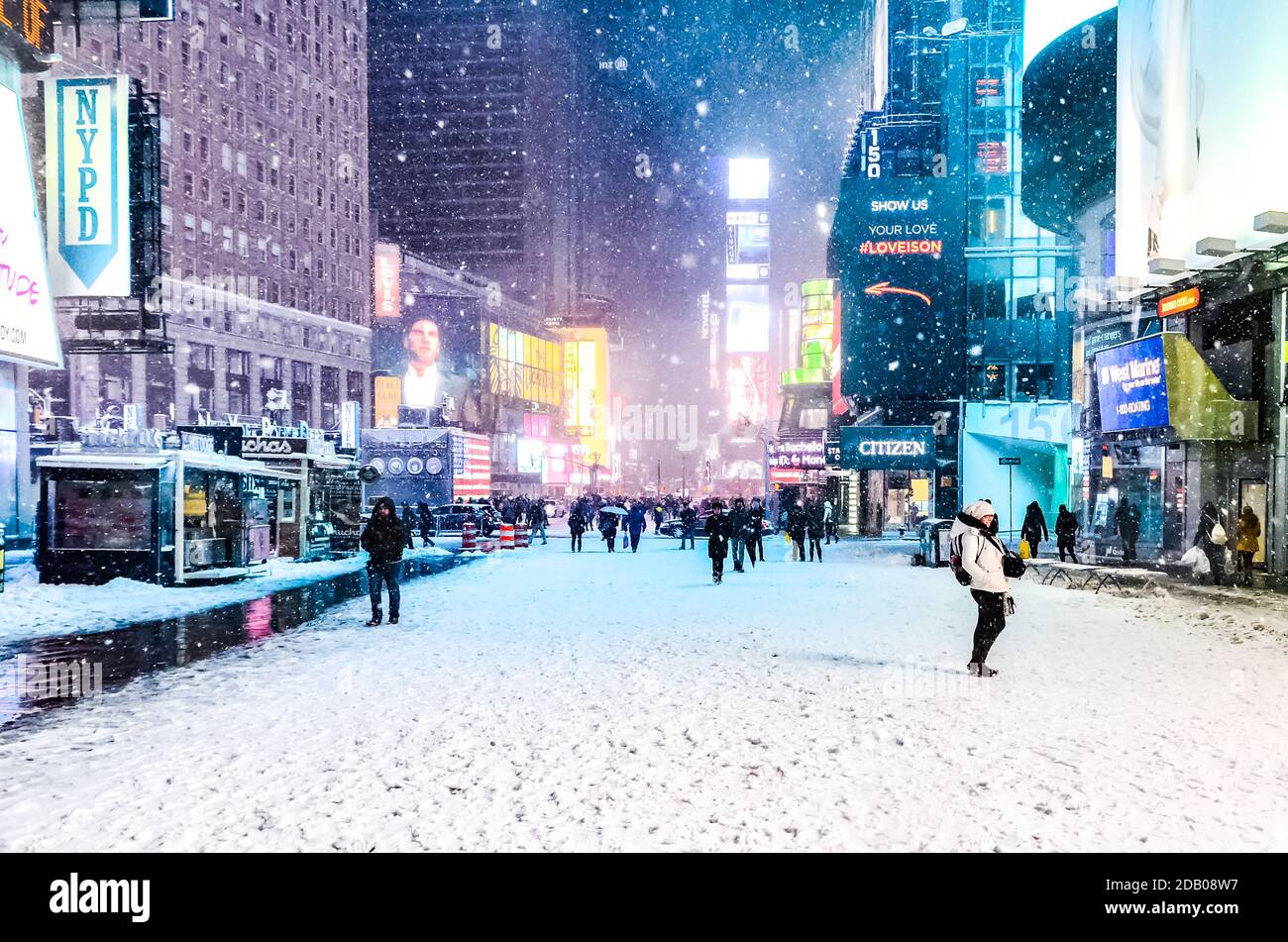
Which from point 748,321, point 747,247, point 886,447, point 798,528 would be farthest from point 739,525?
point 747,247

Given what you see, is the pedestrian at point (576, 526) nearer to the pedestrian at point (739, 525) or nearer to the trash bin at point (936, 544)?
the pedestrian at point (739, 525)

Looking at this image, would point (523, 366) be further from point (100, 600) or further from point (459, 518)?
point (100, 600)

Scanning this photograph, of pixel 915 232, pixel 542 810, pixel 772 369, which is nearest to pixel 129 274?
pixel 542 810

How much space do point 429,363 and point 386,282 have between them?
7913 mm

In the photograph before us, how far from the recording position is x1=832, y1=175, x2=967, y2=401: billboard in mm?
42906

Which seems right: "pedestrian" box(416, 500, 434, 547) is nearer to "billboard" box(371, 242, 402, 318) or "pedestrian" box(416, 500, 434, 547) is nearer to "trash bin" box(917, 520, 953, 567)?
"trash bin" box(917, 520, 953, 567)

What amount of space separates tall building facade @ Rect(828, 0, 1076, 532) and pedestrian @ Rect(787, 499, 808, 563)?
13727mm

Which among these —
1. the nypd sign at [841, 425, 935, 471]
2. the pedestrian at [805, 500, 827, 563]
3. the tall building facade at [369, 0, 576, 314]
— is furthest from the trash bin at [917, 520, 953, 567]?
the tall building facade at [369, 0, 576, 314]

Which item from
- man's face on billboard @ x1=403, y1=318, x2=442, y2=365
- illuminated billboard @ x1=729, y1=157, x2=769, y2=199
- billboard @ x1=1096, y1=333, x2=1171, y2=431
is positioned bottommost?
billboard @ x1=1096, y1=333, x2=1171, y2=431

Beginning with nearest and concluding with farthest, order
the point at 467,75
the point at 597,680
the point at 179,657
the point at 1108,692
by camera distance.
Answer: the point at 1108,692 < the point at 597,680 < the point at 179,657 < the point at 467,75

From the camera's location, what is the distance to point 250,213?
68812 millimetres
